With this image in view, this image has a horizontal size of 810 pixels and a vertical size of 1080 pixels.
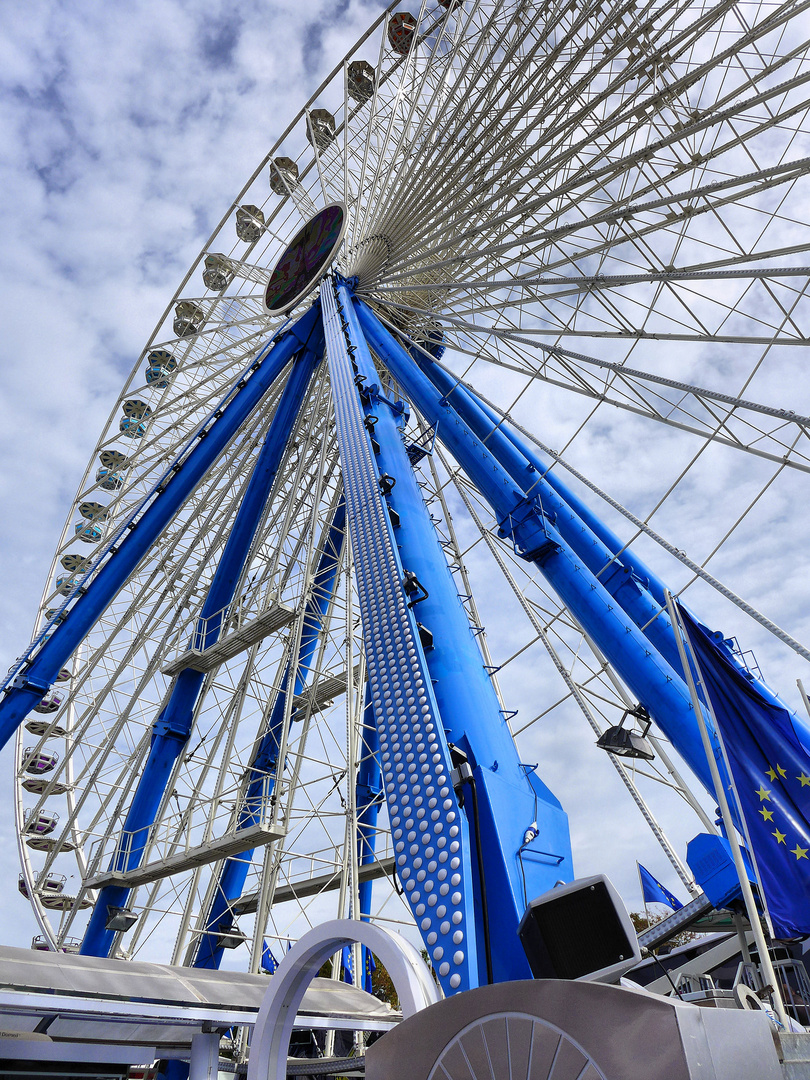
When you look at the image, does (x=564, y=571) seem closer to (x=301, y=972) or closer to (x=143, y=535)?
(x=301, y=972)

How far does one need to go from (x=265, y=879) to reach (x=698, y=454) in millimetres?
7176

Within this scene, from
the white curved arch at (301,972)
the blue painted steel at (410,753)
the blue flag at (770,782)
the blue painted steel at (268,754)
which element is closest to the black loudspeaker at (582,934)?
the white curved arch at (301,972)

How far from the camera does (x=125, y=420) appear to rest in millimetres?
20438

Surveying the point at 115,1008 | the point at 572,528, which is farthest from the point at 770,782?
the point at 572,528

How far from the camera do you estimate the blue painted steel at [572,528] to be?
360 inches

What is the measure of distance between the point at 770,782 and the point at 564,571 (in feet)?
15.9

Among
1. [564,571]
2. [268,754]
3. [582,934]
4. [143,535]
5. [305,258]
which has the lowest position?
[582,934]

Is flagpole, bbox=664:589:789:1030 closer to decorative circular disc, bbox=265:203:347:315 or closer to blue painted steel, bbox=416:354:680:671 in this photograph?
blue painted steel, bbox=416:354:680:671

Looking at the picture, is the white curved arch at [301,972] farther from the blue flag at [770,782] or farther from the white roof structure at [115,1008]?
the blue flag at [770,782]

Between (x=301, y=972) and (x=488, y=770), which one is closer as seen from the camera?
(x=301, y=972)

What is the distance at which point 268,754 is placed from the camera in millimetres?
14102

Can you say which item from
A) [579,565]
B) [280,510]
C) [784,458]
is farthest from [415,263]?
[784,458]

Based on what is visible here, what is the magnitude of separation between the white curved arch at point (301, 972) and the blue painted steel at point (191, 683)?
8.78 meters

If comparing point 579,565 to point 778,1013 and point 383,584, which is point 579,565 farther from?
point 778,1013
